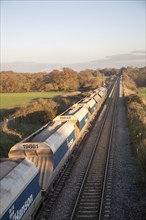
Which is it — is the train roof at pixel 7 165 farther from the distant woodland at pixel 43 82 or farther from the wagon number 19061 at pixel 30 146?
the distant woodland at pixel 43 82

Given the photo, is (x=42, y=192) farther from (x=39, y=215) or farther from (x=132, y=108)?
(x=132, y=108)

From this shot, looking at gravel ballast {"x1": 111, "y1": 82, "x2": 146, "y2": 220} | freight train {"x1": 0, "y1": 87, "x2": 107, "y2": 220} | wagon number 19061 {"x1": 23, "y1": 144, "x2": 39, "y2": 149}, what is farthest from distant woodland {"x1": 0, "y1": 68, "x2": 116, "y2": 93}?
wagon number 19061 {"x1": 23, "y1": 144, "x2": 39, "y2": 149}

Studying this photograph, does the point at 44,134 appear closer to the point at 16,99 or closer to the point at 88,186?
the point at 88,186

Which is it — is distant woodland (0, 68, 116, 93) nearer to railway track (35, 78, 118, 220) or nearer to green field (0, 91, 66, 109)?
green field (0, 91, 66, 109)

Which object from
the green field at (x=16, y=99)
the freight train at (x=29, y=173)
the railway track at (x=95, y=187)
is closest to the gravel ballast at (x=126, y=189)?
the railway track at (x=95, y=187)

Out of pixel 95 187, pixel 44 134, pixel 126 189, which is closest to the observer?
pixel 126 189

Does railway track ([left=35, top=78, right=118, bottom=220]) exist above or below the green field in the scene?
below

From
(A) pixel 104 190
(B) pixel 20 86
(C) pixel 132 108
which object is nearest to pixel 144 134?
(A) pixel 104 190

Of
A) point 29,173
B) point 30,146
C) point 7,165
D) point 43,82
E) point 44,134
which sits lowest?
point 29,173

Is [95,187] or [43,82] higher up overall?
[43,82]

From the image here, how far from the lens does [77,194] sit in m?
16.7

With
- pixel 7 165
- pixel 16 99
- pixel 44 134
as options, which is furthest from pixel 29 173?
pixel 16 99

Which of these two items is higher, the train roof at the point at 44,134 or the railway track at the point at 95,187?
the train roof at the point at 44,134

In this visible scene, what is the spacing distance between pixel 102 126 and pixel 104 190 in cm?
2025
